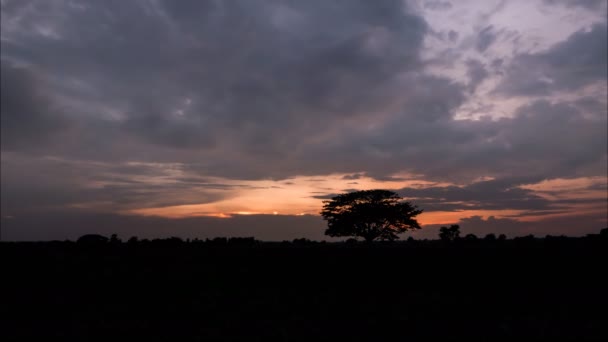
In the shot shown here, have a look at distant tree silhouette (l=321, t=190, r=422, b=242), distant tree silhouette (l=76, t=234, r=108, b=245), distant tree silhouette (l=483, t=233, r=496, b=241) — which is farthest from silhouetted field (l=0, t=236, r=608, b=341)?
distant tree silhouette (l=321, t=190, r=422, b=242)

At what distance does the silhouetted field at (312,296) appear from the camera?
→ 14570 millimetres

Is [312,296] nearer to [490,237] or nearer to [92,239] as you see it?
[92,239]

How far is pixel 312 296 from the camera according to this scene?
19.2 metres

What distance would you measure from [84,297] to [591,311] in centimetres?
1936

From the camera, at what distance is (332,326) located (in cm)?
1498

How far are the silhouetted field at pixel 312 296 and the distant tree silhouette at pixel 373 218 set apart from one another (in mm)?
43146

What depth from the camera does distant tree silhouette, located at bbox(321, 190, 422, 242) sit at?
7450cm

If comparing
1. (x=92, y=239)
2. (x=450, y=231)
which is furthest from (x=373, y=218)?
(x=92, y=239)

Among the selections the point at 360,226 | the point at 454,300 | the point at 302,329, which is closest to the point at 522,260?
the point at 454,300

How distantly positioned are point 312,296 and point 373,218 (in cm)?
5625

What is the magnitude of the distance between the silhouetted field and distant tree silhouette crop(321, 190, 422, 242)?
43146mm

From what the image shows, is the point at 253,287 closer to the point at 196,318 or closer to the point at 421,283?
the point at 196,318

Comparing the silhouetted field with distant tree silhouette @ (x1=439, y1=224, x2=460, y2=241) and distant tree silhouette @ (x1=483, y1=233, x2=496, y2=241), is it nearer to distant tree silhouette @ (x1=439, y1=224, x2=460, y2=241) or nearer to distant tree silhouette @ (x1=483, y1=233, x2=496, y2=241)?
distant tree silhouette @ (x1=483, y1=233, x2=496, y2=241)

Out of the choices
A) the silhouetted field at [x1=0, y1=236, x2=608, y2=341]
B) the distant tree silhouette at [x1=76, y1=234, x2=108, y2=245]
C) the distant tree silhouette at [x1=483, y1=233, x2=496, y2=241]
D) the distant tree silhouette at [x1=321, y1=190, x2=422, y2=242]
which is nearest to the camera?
the silhouetted field at [x1=0, y1=236, x2=608, y2=341]
